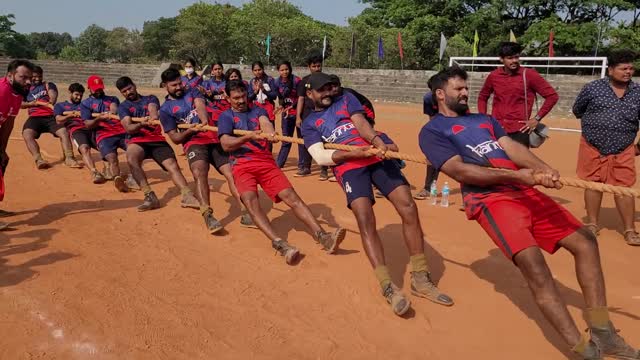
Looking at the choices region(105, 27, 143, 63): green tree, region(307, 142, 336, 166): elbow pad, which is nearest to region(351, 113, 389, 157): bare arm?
region(307, 142, 336, 166): elbow pad

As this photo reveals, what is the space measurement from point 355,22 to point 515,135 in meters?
37.1

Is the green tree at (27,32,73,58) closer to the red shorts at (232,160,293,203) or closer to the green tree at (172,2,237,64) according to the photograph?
the green tree at (172,2,237,64)

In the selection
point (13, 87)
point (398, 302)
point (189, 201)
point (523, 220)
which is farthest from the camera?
point (189, 201)

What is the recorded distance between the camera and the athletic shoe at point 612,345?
10.4 feet

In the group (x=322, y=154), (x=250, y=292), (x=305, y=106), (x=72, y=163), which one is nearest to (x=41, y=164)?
(x=72, y=163)

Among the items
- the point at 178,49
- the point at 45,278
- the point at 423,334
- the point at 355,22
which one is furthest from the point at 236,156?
the point at 178,49

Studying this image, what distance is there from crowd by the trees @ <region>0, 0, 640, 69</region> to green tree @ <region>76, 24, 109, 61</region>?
16.1 m

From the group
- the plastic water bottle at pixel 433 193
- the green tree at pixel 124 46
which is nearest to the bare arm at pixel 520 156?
the plastic water bottle at pixel 433 193

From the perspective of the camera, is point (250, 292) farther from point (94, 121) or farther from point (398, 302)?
point (94, 121)

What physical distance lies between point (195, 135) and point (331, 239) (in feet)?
9.17

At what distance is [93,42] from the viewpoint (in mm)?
74812

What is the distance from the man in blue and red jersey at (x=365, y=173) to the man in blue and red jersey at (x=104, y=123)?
4621 mm

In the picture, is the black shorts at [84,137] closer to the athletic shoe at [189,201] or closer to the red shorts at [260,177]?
the athletic shoe at [189,201]

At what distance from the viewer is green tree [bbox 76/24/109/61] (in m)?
72.5
